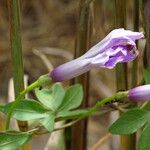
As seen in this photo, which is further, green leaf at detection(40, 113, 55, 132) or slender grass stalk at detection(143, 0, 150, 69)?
slender grass stalk at detection(143, 0, 150, 69)

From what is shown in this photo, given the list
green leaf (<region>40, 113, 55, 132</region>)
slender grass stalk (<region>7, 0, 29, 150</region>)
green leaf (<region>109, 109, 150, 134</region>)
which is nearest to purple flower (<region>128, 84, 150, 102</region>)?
green leaf (<region>109, 109, 150, 134</region>)

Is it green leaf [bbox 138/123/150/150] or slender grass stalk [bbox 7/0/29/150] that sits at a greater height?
slender grass stalk [bbox 7/0/29/150]

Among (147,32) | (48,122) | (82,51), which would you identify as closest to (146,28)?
(147,32)

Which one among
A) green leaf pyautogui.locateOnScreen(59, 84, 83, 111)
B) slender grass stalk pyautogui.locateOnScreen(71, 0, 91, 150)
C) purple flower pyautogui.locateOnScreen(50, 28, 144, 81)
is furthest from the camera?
slender grass stalk pyautogui.locateOnScreen(71, 0, 91, 150)

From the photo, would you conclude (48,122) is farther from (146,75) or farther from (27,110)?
(146,75)

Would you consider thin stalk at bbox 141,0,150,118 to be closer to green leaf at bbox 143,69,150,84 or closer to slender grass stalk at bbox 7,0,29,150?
green leaf at bbox 143,69,150,84

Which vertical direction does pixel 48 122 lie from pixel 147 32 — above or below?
below
